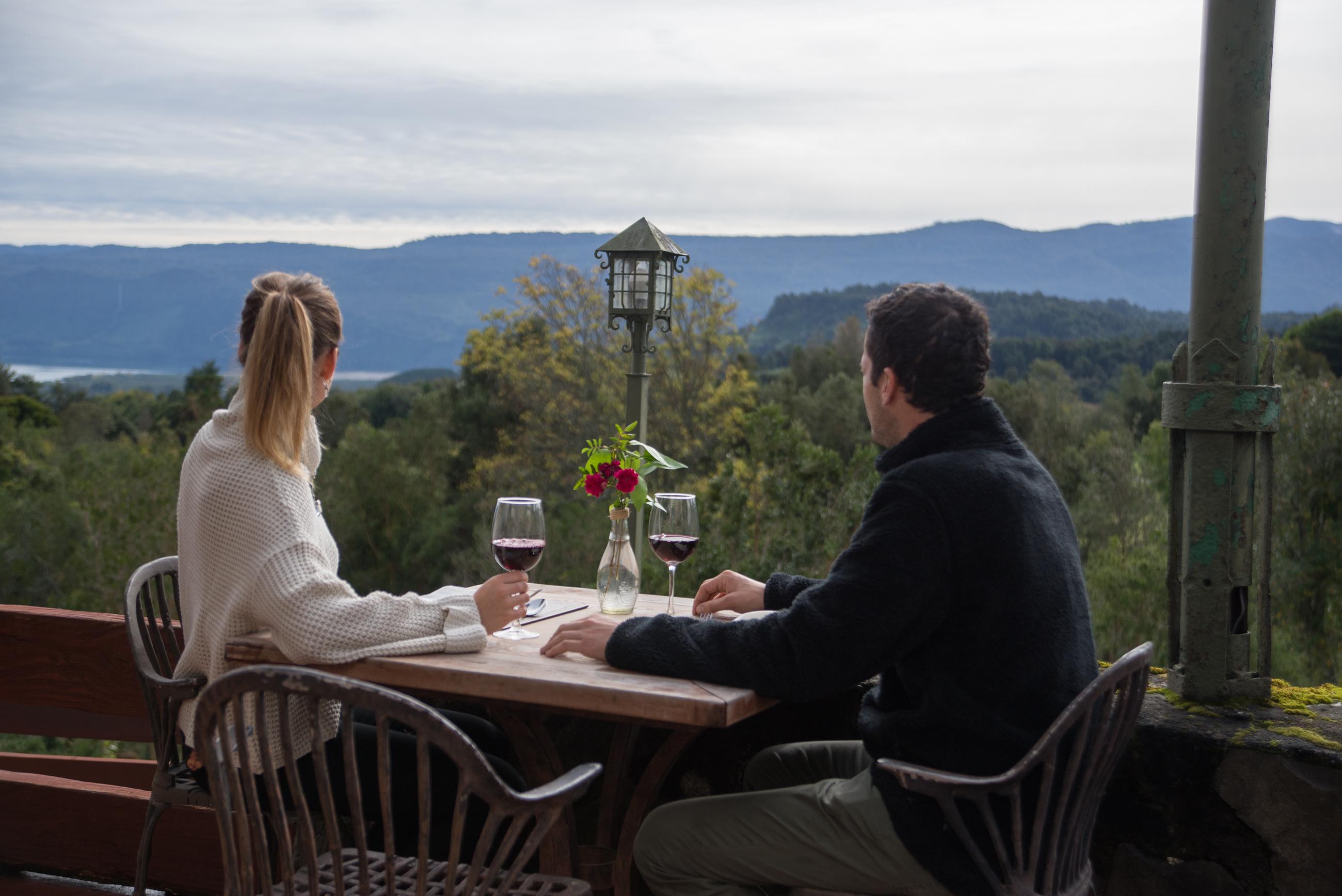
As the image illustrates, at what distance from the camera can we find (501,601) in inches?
81.6

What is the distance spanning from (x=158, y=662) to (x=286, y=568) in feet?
2.43

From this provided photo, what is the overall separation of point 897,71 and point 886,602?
10.8m

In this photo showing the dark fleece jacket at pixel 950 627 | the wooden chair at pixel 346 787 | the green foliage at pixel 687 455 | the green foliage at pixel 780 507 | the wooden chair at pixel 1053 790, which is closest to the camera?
the wooden chair at pixel 346 787

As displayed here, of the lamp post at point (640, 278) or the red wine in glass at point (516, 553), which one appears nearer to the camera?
the red wine in glass at point (516, 553)

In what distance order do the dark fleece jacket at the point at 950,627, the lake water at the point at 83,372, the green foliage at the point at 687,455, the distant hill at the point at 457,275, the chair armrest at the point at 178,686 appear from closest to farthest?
the dark fleece jacket at the point at 950,627
the chair armrest at the point at 178,686
the green foliage at the point at 687,455
the distant hill at the point at 457,275
the lake water at the point at 83,372

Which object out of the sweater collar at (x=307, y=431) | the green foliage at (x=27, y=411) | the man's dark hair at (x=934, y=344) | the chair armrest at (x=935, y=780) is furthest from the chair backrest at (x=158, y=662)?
the green foliage at (x=27, y=411)

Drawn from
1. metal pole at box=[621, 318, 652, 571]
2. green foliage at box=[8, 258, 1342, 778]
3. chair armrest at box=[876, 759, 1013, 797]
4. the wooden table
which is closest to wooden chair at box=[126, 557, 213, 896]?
the wooden table

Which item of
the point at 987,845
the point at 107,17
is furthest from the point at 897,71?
the point at 987,845

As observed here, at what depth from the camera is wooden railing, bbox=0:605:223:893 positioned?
2932 mm

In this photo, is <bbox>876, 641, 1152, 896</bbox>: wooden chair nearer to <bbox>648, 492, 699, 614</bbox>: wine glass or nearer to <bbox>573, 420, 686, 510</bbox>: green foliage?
<bbox>648, 492, 699, 614</bbox>: wine glass

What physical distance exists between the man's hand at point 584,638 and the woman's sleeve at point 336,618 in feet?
0.47

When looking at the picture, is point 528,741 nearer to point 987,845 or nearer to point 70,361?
point 987,845

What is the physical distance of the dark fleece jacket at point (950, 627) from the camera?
1.71 m

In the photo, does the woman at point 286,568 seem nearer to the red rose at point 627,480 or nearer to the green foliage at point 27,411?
the red rose at point 627,480
